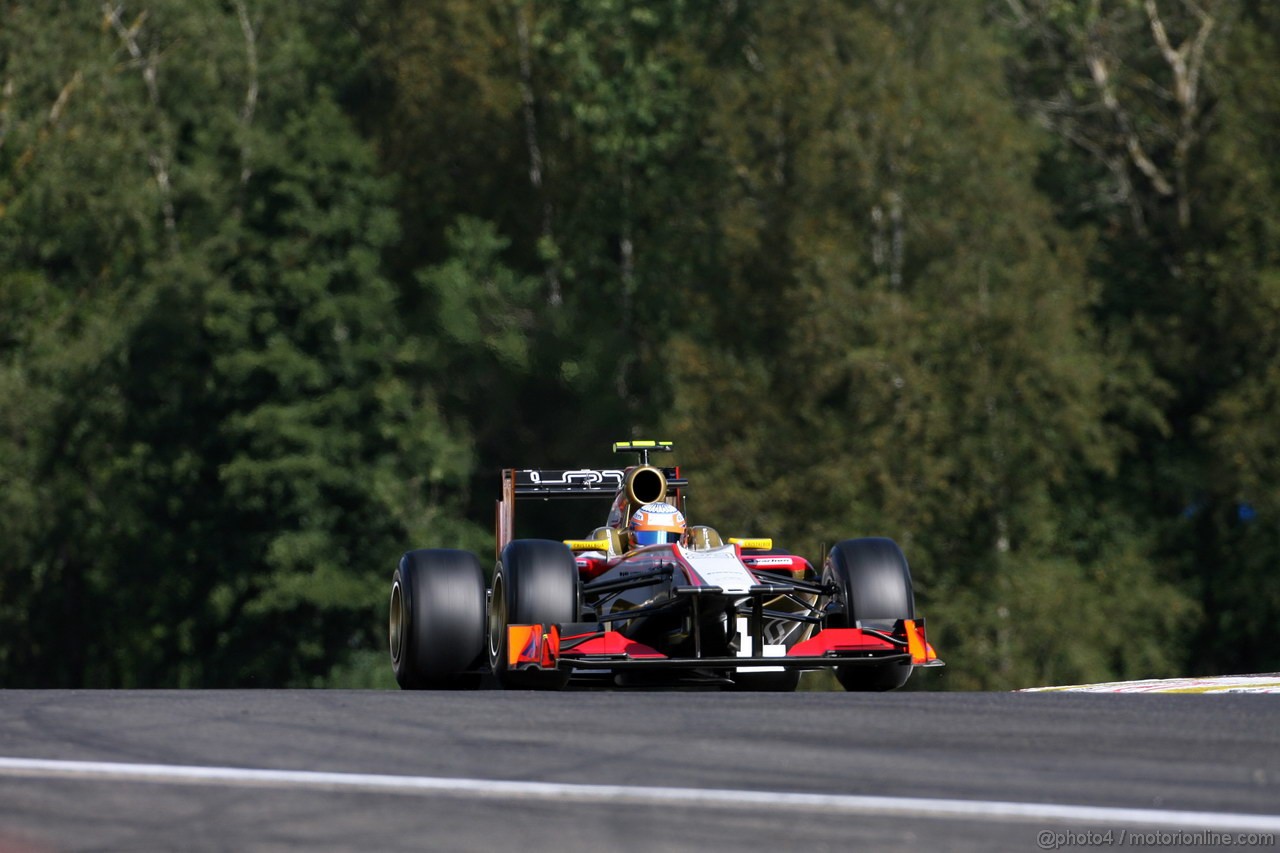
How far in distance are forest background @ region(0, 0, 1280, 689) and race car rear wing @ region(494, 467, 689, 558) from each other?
888 inches

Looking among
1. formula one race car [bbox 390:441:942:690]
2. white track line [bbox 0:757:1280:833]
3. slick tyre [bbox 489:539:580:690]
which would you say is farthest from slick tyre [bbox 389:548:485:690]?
white track line [bbox 0:757:1280:833]

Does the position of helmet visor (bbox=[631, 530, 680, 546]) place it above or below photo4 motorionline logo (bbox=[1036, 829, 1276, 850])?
above

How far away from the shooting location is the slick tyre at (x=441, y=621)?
15.9m

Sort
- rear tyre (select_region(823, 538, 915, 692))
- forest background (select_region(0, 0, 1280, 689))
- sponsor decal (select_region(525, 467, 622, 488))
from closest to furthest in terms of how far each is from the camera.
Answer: rear tyre (select_region(823, 538, 915, 692)), sponsor decal (select_region(525, 467, 622, 488)), forest background (select_region(0, 0, 1280, 689))

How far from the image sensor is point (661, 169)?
50.7 meters

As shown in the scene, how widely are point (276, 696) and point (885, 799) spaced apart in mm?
5668

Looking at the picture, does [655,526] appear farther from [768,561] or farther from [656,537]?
[768,561]

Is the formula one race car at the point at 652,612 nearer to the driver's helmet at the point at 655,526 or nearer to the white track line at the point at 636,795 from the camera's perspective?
the driver's helmet at the point at 655,526

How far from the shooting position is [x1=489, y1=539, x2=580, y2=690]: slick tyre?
48.5 feet

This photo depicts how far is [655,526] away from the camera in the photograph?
55.2 feet

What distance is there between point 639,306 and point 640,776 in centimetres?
4160

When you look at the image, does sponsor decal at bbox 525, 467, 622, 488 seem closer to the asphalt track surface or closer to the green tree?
the asphalt track surface

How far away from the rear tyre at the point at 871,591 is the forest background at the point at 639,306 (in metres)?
24.6

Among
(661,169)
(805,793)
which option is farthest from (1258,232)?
(805,793)
